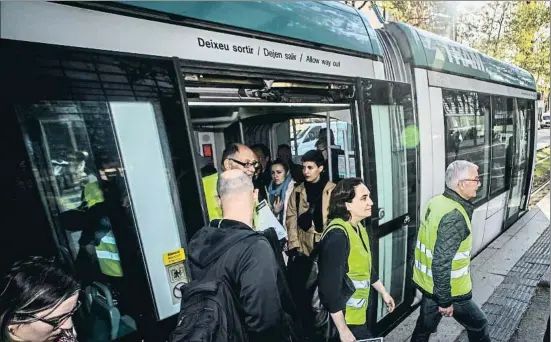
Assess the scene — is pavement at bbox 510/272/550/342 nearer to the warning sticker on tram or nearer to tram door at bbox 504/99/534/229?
tram door at bbox 504/99/534/229

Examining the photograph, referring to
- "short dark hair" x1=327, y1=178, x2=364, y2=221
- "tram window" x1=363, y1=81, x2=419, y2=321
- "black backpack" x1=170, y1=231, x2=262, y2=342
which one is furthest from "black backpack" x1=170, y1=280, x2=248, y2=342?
"tram window" x1=363, y1=81, x2=419, y2=321

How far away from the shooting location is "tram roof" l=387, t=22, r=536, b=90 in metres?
3.39

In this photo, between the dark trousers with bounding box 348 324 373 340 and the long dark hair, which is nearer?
the long dark hair

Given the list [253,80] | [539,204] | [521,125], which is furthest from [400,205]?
[539,204]

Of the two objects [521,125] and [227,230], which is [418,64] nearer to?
[227,230]

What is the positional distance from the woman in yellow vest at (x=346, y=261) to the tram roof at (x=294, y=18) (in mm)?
1133

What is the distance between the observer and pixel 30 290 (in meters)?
1.21

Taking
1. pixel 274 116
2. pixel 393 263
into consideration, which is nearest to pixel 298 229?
pixel 393 263

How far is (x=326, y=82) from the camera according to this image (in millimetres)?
2506

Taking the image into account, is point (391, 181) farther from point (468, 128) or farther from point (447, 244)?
point (468, 128)

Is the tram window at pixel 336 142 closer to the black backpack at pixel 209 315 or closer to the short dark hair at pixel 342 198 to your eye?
the short dark hair at pixel 342 198

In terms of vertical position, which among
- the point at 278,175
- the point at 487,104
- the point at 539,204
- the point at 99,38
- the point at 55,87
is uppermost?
the point at 99,38


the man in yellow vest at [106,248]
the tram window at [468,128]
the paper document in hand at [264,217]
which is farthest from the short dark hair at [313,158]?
the man in yellow vest at [106,248]

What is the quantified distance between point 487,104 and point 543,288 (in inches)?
98.7
